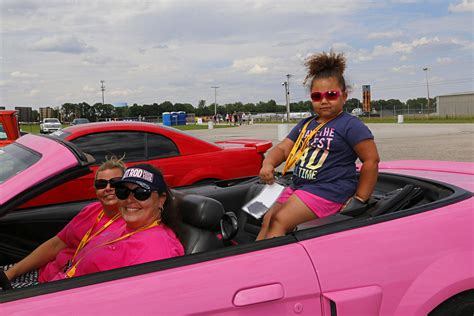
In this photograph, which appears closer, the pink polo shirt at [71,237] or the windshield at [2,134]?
the pink polo shirt at [71,237]

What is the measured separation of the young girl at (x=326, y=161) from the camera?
2398 mm

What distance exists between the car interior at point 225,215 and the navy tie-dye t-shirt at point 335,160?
154 millimetres

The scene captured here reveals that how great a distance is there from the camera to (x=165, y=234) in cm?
213

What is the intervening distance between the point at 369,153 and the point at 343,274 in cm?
83

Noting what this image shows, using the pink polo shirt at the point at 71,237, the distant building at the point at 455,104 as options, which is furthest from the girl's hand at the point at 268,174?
the distant building at the point at 455,104

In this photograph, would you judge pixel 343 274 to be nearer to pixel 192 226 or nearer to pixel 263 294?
pixel 263 294

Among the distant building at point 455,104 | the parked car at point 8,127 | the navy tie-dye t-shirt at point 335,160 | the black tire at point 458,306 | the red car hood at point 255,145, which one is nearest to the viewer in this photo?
the black tire at point 458,306

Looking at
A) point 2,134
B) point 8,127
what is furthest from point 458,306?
point 2,134

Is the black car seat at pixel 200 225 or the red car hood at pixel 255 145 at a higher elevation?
the red car hood at pixel 255 145

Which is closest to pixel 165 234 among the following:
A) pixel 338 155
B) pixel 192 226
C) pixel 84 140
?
pixel 192 226

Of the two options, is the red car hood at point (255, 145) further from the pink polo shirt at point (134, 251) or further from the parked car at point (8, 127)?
the pink polo shirt at point (134, 251)

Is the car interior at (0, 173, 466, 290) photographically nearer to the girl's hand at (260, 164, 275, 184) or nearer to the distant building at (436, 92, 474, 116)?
the girl's hand at (260, 164, 275, 184)

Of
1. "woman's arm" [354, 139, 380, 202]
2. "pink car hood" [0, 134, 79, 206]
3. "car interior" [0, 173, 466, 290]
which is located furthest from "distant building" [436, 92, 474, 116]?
"pink car hood" [0, 134, 79, 206]

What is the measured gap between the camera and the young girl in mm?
2398
